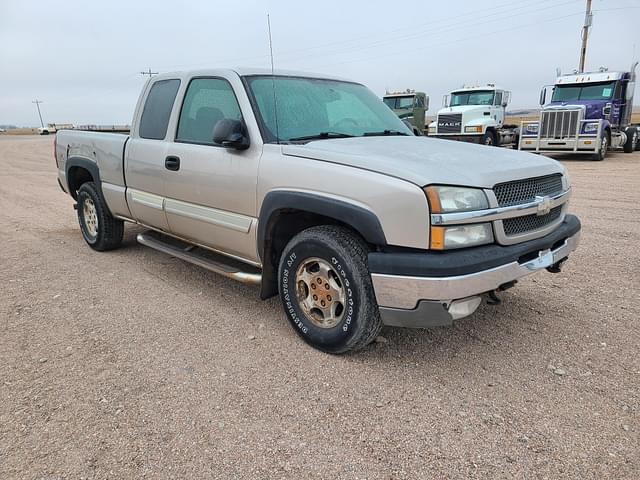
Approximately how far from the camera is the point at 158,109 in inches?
180

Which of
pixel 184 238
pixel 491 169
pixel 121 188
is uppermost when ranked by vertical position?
pixel 491 169

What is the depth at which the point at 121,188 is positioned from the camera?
501cm

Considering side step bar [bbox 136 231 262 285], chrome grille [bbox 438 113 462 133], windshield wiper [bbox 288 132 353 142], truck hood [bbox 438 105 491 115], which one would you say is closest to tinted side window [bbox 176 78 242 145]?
windshield wiper [bbox 288 132 353 142]

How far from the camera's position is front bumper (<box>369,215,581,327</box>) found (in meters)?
2.59

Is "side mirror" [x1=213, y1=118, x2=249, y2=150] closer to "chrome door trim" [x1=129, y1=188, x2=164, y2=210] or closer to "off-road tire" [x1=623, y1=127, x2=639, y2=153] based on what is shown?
"chrome door trim" [x1=129, y1=188, x2=164, y2=210]

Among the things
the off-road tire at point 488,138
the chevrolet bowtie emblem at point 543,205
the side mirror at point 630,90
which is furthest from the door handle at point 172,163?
the side mirror at point 630,90

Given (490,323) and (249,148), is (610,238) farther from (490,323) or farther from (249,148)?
(249,148)

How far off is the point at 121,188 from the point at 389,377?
3516 millimetres

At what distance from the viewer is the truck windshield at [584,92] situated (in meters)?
16.5

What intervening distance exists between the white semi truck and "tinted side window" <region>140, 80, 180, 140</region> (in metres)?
15.7

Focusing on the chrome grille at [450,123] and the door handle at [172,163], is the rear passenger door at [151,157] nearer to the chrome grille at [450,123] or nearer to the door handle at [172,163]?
the door handle at [172,163]

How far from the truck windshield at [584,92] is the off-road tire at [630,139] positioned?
258 cm

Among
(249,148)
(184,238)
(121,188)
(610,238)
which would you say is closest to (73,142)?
(121,188)

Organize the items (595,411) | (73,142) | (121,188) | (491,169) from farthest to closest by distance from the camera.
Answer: (73,142), (121,188), (491,169), (595,411)
